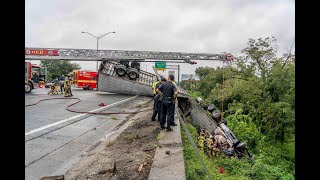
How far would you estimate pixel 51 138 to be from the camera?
27.2ft

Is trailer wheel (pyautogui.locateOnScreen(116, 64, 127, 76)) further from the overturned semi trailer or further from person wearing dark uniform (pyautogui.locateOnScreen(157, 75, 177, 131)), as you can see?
person wearing dark uniform (pyautogui.locateOnScreen(157, 75, 177, 131))

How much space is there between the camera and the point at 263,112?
662 inches

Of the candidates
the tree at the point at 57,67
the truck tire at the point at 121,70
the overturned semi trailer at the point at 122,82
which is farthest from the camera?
the tree at the point at 57,67

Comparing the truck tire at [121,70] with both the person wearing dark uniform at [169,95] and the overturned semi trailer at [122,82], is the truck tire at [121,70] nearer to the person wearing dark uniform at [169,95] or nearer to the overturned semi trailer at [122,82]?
the overturned semi trailer at [122,82]

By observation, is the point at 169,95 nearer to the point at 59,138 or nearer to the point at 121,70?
the point at 59,138

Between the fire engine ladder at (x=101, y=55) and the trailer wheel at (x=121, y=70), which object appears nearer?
the trailer wheel at (x=121, y=70)

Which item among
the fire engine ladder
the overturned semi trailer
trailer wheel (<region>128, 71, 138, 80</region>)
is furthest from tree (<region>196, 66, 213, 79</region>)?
trailer wheel (<region>128, 71, 138, 80</region>)

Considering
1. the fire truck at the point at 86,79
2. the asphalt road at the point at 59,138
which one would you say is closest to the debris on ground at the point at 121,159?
the asphalt road at the point at 59,138

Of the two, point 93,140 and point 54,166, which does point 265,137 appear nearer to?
point 93,140

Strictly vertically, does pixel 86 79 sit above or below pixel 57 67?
below

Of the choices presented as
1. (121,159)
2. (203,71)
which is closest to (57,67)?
(203,71)

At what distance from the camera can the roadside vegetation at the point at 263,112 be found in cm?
985
